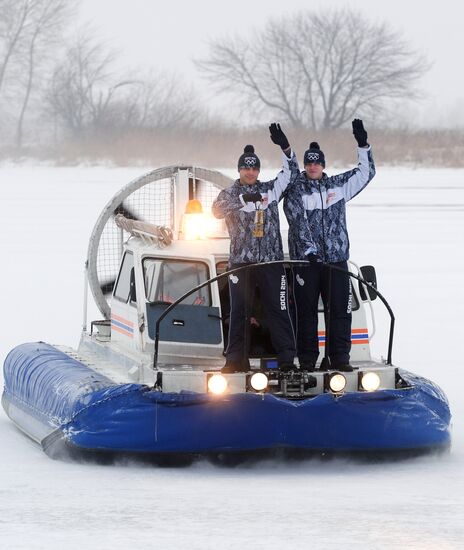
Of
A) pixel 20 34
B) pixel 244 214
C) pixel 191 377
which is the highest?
pixel 20 34

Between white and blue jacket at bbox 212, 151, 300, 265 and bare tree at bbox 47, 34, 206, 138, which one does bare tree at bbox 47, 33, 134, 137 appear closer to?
bare tree at bbox 47, 34, 206, 138

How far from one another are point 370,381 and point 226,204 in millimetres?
1114

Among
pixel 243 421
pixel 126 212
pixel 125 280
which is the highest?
pixel 126 212

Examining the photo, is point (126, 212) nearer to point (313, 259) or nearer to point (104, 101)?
point (313, 259)

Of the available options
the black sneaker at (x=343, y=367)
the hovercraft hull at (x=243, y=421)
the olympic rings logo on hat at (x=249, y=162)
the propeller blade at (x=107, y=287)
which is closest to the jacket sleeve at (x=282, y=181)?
the olympic rings logo on hat at (x=249, y=162)

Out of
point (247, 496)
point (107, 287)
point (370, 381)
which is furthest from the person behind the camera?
point (107, 287)

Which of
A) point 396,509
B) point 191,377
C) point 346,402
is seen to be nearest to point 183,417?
point 191,377

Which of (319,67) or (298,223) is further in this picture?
(319,67)

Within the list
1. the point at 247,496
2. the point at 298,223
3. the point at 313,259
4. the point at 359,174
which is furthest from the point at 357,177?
the point at 247,496

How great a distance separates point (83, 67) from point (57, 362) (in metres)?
53.0

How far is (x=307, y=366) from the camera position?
733cm

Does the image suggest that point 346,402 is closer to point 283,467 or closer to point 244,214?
point 283,467

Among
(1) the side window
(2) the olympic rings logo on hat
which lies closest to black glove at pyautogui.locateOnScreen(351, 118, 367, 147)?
(2) the olympic rings logo on hat

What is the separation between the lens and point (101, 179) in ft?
107
